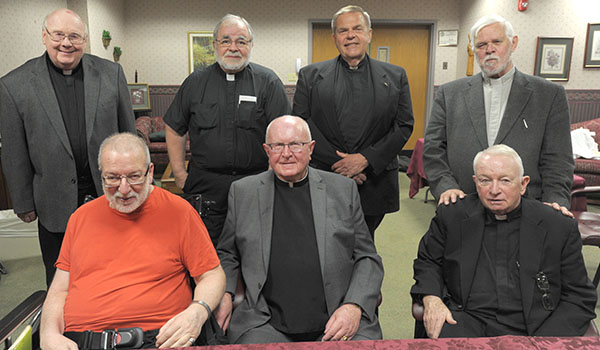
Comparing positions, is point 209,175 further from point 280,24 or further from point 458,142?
point 280,24

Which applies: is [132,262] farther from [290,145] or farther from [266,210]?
[290,145]

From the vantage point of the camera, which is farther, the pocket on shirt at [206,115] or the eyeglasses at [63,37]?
the pocket on shirt at [206,115]

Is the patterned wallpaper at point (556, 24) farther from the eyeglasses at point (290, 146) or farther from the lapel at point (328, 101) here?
the eyeglasses at point (290, 146)

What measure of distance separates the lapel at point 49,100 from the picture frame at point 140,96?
517 centimetres

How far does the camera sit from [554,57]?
5.97m

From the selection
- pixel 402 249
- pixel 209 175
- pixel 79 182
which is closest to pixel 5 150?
pixel 79 182

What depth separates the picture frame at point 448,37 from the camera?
24.0 feet

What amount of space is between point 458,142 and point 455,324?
0.80 metres

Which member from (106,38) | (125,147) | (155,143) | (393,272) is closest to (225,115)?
(125,147)

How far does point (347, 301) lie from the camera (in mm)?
1687

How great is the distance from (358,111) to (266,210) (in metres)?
0.83

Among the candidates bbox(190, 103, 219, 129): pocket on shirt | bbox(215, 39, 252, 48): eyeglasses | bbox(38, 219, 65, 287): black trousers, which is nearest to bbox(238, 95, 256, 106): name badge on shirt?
bbox(190, 103, 219, 129): pocket on shirt

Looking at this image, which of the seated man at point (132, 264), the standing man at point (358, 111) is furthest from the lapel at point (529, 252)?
the seated man at point (132, 264)

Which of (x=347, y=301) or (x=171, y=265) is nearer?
(x=171, y=265)
